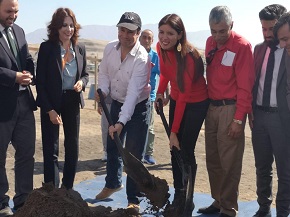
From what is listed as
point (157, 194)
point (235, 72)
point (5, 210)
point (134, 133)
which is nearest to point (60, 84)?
point (134, 133)

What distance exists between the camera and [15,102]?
4.23 m

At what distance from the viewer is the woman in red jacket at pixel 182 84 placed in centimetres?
402

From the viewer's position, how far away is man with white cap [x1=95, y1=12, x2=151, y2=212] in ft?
13.9

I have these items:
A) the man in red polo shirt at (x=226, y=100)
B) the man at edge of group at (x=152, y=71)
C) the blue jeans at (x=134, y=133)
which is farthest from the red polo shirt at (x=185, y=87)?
the man at edge of group at (x=152, y=71)

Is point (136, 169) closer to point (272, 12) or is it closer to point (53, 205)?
point (53, 205)

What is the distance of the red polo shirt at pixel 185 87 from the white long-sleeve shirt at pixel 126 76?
8.3 inches

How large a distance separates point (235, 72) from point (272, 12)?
2.05ft

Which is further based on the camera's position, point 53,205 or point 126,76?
point 126,76

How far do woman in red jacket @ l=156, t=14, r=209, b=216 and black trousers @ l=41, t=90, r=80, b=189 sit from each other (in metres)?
0.97

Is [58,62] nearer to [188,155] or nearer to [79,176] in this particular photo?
[188,155]

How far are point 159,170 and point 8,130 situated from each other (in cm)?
289

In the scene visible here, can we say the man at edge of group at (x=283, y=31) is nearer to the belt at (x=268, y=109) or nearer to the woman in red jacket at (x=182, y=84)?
the belt at (x=268, y=109)

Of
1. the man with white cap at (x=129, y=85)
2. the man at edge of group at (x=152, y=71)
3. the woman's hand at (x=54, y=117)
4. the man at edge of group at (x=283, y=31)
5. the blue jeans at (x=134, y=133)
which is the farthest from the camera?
the man at edge of group at (x=152, y=71)

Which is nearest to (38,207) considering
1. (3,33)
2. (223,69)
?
(3,33)
